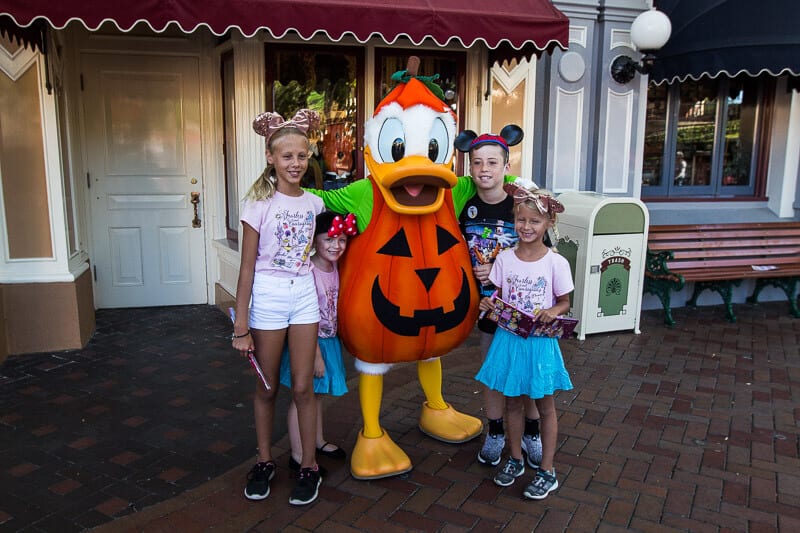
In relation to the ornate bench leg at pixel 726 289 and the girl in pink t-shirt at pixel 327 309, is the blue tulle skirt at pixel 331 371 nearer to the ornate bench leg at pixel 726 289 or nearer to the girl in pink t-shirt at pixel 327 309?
the girl in pink t-shirt at pixel 327 309

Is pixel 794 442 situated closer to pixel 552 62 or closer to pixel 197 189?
pixel 552 62

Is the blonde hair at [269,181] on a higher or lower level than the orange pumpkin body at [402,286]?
higher

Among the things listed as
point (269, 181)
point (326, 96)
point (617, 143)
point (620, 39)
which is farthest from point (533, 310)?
point (620, 39)

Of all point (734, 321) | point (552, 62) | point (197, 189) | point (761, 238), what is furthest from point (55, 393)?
point (761, 238)

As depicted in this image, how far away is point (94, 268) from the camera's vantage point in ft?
20.4

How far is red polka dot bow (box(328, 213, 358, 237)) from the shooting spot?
10.2ft

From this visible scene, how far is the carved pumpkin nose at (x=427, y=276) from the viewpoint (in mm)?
3125

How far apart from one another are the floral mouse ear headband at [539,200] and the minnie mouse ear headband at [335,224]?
800 millimetres

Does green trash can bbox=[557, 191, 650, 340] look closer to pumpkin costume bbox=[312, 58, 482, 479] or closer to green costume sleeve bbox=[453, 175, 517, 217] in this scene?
green costume sleeve bbox=[453, 175, 517, 217]

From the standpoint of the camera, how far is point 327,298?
325 centimetres

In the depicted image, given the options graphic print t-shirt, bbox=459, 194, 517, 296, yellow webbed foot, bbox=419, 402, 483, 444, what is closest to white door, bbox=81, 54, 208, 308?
yellow webbed foot, bbox=419, 402, 483, 444

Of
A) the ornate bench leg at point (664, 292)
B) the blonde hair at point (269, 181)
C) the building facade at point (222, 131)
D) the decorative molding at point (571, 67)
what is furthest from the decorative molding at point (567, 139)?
the blonde hair at point (269, 181)

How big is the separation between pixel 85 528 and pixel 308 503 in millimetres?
1009

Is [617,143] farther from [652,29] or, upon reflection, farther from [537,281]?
[537,281]
